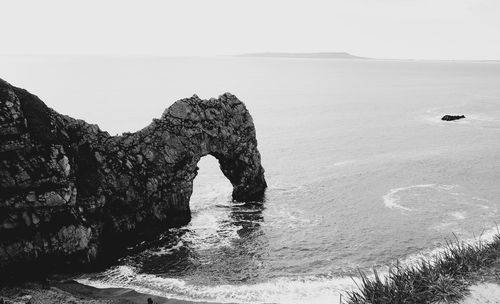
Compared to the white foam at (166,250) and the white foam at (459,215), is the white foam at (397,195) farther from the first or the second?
the white foam at (166,250)

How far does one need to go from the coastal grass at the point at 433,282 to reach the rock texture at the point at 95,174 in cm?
2399

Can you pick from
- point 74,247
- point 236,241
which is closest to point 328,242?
point 236,241

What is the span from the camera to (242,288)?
1185 inches

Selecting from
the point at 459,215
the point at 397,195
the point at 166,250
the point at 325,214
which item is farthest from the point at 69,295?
the point at 397,195

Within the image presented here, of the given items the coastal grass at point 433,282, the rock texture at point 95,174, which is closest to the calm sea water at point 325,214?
the rock texture at point 95,174

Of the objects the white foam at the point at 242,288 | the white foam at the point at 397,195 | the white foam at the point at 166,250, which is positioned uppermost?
the white foam at the point at 397,195

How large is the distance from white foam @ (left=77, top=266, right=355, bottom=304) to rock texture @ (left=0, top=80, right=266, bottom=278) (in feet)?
12.7

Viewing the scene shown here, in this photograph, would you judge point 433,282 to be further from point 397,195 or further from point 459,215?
point 397,195

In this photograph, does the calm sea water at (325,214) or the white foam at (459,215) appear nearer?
the calm sea water at (325,214)

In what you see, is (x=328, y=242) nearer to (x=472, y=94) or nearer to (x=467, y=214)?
(x=467, y=214)

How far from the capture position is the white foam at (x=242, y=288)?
94.2ft

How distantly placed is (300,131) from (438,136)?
1030 inches

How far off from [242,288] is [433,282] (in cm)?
1732

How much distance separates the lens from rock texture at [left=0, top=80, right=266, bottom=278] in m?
30.4
